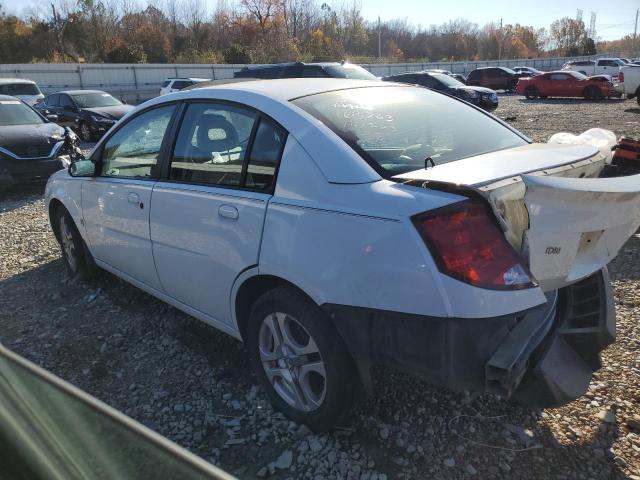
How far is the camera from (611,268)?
458cm

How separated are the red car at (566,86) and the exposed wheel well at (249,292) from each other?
1036 inches

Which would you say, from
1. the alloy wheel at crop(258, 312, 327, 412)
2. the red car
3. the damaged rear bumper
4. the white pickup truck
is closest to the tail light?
the damaged rear bumper

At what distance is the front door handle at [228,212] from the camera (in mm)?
2690

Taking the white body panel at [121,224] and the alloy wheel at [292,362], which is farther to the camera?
the white body panel at [121,224]

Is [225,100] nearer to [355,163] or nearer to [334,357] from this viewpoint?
[355,163]

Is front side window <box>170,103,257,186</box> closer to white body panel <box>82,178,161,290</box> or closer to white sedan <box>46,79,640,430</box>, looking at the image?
white sedan <box>46,79,640,430</box>

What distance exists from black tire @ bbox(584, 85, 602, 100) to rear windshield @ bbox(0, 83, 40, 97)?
2368 cm

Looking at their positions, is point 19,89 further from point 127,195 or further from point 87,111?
point 127,195

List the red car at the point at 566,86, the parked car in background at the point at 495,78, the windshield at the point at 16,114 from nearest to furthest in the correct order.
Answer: the windshield at the point at 16,114 < the red car at the point at 566,86 < the parked car in background at the point at 495,78

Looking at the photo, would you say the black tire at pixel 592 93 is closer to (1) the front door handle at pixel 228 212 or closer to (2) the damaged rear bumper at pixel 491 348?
(2) the damaged rear bumper at pixel 491 348

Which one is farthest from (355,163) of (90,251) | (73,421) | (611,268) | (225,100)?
(611,268)

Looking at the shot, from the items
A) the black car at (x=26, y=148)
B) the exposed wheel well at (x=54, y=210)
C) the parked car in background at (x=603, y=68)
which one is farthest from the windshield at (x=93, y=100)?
the parked car in background at (x=603, y=68)

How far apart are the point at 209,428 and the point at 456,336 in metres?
1.49

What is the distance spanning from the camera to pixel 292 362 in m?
2.60
